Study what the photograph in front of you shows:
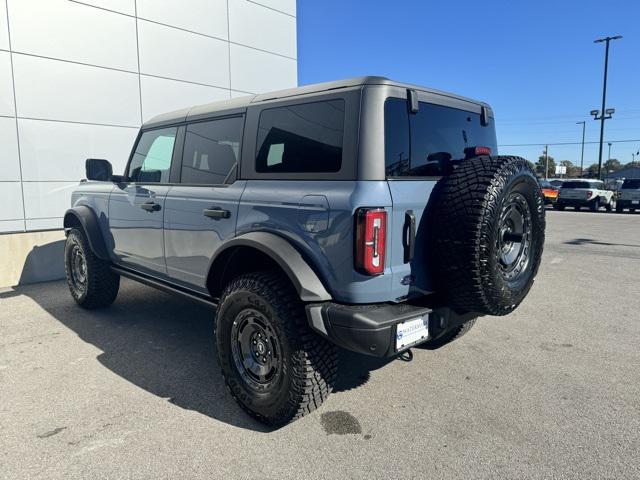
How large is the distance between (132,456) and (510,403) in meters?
2.37

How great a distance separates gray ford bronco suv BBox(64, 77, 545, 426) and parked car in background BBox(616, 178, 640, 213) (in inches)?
869

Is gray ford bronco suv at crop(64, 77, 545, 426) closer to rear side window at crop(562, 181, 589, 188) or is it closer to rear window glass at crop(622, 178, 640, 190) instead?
rear side window at crop(562, 181, 589, 188)

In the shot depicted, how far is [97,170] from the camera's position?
4590 mm

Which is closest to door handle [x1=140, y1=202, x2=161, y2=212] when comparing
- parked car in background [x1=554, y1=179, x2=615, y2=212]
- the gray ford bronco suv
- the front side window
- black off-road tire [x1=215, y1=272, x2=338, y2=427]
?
the front side window

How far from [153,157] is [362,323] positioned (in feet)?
9.26

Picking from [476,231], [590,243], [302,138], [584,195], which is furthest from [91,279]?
[584,195]

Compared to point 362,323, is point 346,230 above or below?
above

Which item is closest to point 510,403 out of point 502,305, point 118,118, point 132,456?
point 502,305

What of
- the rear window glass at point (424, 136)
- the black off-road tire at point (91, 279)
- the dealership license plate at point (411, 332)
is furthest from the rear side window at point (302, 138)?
the black off-road tire at point (91, 279)

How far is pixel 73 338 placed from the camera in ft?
14.2

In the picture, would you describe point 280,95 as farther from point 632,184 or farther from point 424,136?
point 632,184

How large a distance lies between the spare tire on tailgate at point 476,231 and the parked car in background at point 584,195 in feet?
71.9

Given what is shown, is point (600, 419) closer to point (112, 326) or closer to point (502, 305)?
point (502, 305)

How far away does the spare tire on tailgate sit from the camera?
247 cm
